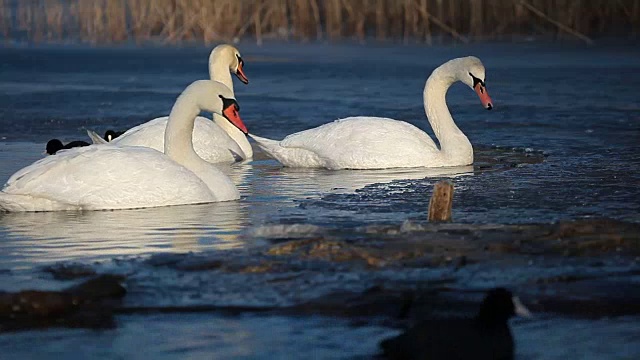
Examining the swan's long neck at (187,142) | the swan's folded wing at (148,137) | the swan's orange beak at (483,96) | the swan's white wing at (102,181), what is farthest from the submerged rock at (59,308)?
the swan's orange beak at (483,96)

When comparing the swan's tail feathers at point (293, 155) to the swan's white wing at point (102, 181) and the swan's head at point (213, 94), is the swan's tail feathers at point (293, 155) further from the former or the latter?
the swan's white wing at point (102, 181)

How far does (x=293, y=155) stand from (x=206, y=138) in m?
0.88

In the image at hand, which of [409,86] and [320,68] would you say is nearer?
[409,86]

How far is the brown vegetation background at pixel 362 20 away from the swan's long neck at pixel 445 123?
34.1ft

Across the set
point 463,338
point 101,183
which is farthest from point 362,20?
point 463,338

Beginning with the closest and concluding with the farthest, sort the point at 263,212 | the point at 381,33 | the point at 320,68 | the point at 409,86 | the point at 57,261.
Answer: the point at 57,261 < the point at 263,212 < the point at 409,86 < the point at 320,68 < the point at 381,33

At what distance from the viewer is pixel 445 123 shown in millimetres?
10516

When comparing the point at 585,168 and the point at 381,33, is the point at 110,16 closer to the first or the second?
the point at 381,33

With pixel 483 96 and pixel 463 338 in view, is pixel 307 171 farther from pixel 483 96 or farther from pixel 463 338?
pixel 463 338

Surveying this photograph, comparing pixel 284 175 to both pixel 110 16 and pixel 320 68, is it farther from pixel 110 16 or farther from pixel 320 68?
pixel 110 16

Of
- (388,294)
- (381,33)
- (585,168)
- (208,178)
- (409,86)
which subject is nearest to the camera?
(388,294)

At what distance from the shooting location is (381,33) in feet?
71.8

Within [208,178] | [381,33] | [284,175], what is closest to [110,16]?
[381,33]

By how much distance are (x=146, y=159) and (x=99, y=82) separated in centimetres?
991
